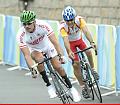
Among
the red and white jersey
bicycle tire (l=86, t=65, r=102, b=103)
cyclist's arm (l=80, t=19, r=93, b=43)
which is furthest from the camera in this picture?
bicycle tire (l=86, t=65, r=102, b=103)

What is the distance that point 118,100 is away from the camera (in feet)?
38.6

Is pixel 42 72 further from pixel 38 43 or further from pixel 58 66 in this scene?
pixel 38 43

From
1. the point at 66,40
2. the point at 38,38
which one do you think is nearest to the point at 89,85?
the point at 66,40

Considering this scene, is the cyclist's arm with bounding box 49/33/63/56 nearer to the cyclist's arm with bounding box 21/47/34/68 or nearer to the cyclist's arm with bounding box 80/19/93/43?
the cyclist's arm with bounding box 21/47/34/68

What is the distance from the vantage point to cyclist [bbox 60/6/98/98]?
10734mm

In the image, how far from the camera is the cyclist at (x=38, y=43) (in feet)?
31.9

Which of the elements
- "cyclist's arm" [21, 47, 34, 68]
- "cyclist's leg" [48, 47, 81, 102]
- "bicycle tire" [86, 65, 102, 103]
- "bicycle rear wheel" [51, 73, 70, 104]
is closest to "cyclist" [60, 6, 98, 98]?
"bicycle tire" [86, 65, 102, 103]

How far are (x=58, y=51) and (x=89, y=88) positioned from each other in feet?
7.15

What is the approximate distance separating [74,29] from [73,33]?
11 centimetres

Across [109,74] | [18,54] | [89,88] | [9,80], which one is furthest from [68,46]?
[18,54]

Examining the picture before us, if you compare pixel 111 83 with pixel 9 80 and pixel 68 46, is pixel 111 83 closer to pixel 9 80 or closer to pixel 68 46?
pixel 68 46

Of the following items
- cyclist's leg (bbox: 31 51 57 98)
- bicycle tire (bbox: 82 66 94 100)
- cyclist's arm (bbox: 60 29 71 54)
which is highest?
cyclist's arm (bbox: 60 29 71 54)

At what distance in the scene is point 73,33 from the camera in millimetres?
11289

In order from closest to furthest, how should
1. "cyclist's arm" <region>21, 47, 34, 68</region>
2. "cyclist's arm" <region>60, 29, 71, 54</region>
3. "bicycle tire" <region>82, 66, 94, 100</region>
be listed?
"cyclist's arm" <region>21, 47, 34, 68</region>, "cyclist's arm" <region>60, 29, 71, 54</region>, "bicycle tire" <region>82, 66, 94, 100</region>
